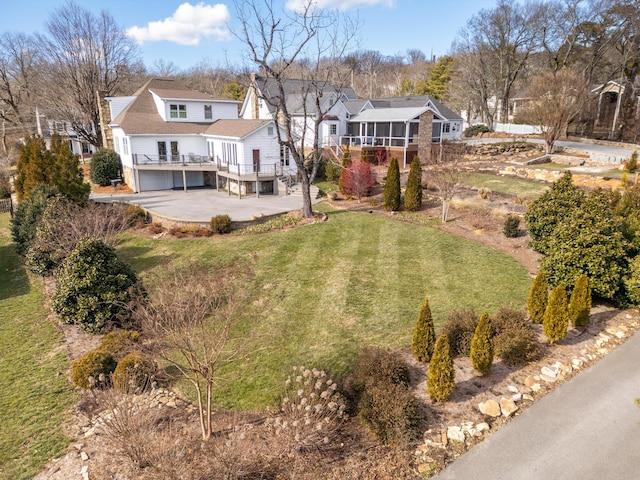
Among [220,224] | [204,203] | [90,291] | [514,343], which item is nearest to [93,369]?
[90,291]

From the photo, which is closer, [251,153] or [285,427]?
[285,427]

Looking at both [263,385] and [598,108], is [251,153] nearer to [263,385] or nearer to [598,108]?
[263,385]

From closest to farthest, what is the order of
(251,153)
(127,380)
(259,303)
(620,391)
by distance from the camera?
(620,391)
(127,380)
(259,303)
(251,153)

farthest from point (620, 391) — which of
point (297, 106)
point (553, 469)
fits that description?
point (297, 106)

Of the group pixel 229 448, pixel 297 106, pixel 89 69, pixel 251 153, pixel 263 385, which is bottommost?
pixel 263 385

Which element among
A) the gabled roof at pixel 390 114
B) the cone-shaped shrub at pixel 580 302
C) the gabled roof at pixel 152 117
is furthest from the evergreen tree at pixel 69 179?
the gabled roof at pixel 390 114

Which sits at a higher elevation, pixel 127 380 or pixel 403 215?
pixel 403 215

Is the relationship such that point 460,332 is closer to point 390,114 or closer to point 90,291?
point 90,291
